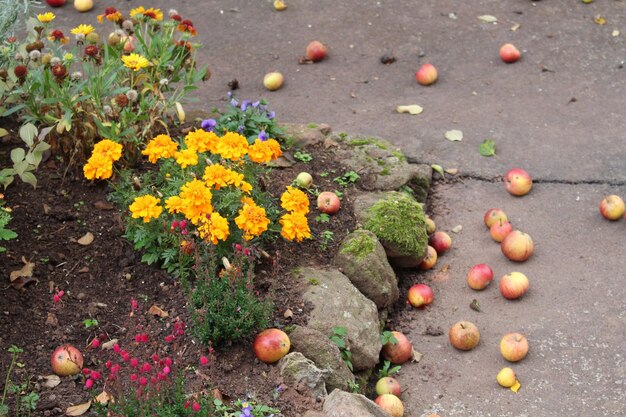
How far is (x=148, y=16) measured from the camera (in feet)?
16.9

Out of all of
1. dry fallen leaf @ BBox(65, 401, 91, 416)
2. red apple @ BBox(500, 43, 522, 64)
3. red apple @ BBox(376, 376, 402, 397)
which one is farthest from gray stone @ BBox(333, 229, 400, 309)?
red apple @ BBox(500, 43, 522, 64)

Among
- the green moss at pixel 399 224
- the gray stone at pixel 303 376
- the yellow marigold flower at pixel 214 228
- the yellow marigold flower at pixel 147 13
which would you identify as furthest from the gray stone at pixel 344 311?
the yellow marigold flower at pixel 147 13

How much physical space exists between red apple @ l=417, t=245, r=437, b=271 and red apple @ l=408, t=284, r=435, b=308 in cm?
25

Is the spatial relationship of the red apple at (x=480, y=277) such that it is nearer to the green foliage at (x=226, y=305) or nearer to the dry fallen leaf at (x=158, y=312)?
the green foliage at (x=226, y=305)

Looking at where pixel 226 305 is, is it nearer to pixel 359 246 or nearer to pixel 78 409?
pixel 78 409

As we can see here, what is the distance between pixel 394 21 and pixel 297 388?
Answer: 13.7ft

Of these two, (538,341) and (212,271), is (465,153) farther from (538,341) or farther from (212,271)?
(212,271)

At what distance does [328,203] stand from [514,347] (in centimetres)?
125

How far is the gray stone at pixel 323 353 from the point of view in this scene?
4.24 metres

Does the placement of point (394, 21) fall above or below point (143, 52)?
below

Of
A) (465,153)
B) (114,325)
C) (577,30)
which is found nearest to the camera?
(114,325)

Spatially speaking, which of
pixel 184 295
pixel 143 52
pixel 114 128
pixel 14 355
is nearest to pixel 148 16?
pixel 143 52

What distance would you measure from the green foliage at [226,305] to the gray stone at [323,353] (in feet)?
0.56

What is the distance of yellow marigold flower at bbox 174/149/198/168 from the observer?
4.46 meters
